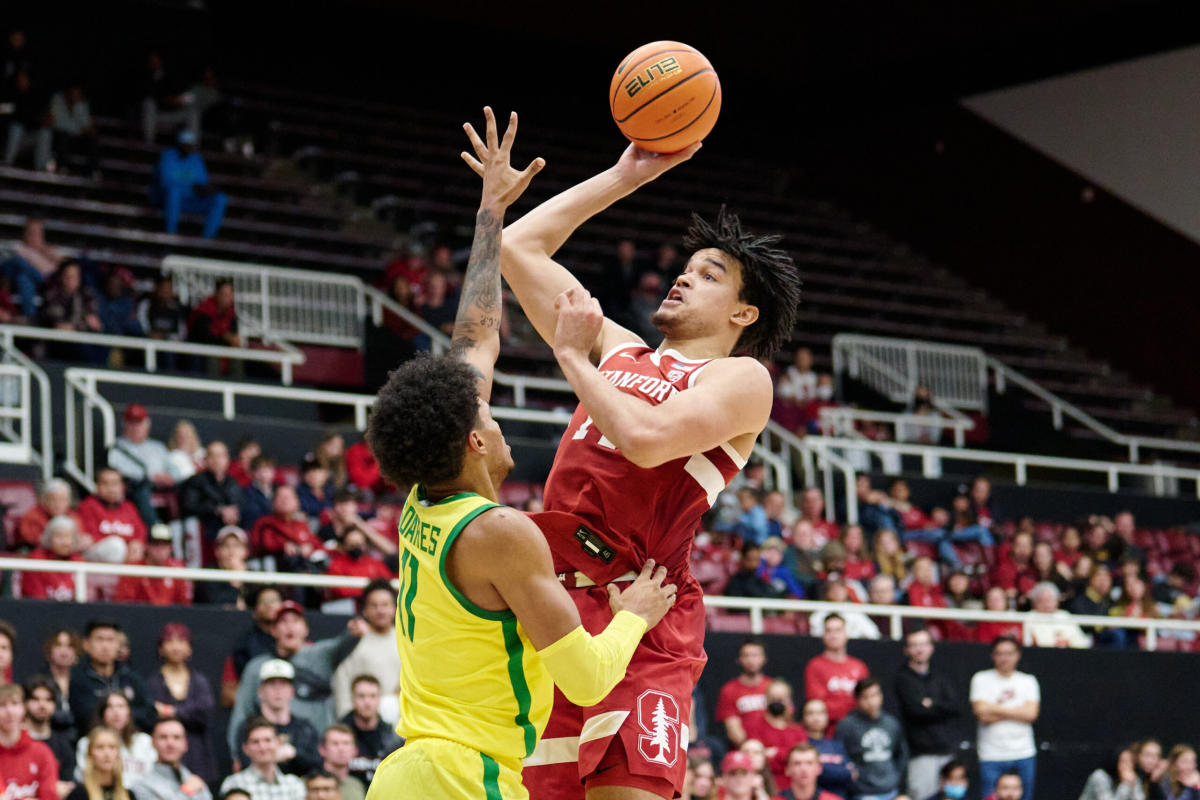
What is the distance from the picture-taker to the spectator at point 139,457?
36.0 ft

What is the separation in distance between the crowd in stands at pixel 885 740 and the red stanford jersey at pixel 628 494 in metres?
5.12

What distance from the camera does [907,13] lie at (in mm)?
21609

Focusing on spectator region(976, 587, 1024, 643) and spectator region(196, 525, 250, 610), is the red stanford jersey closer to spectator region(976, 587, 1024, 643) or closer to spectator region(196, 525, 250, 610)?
spectator region(196, 525, 250, 610)

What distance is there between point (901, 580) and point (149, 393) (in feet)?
19.9

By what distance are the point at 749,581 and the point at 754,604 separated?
26.4 inches

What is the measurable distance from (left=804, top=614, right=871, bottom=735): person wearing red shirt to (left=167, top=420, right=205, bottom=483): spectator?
435 centimetres

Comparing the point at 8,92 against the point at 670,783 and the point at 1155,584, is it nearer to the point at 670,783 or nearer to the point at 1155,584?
the point at 1155,584

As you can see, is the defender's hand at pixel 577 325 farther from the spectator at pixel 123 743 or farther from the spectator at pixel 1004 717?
the spectator at pixel 1004 717

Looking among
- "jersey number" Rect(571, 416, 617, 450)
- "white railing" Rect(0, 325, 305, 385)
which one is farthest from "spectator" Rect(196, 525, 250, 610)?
"jersey number" Rect(571, 416, 617, 450)

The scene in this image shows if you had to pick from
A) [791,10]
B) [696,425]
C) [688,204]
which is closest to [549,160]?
[688,204]

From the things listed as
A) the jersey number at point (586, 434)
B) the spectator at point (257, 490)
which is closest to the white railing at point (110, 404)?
the spectator at point (257, 490)

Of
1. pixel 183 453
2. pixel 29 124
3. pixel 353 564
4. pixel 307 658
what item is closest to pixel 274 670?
pixel 307 658

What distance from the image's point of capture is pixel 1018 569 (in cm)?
1375

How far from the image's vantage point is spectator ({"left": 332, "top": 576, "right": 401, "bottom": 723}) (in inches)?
370
